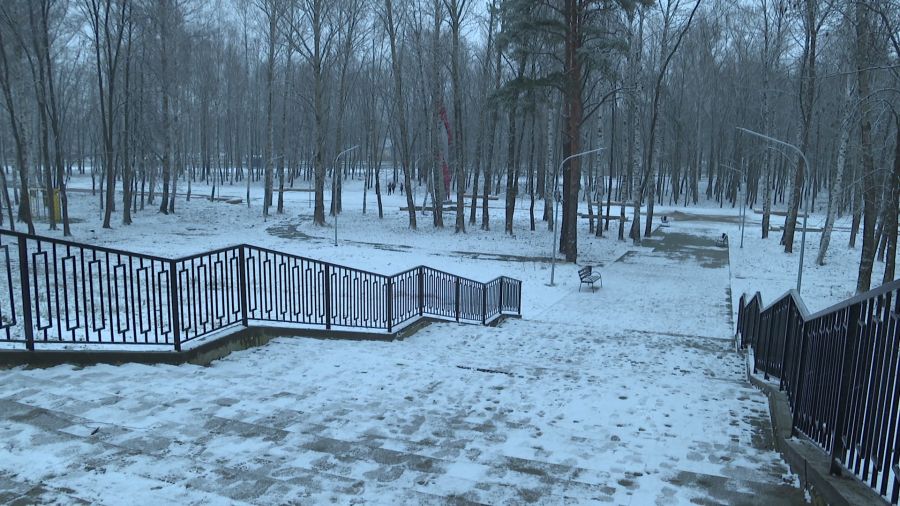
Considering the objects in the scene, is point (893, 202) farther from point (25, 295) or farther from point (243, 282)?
point (25, 295)

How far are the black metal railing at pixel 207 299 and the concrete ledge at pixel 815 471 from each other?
4929 millimetres

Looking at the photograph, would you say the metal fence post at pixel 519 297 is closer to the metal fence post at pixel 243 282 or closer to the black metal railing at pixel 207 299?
the black metal railing at pixel 207 299

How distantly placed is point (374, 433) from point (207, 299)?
11.1 ft

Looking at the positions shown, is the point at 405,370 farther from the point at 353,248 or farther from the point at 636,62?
the point at 636,62

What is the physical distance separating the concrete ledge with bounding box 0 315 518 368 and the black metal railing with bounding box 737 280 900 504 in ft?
16.2

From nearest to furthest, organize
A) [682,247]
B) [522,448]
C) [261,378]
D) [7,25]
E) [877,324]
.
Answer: [877,324], [522,448], [261,378], [7,25], [682,247]

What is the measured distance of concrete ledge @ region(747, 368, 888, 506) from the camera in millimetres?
2961

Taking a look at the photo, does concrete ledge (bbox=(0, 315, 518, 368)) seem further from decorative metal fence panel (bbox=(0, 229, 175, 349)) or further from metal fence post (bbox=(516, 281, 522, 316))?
metal fence post (bbox=(516, 281, 522, 316))

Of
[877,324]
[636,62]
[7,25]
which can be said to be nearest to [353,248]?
[7,25]

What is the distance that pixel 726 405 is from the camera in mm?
5691

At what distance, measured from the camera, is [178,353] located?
559 centimetres

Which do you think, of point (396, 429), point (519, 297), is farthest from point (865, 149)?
point (396, 429)

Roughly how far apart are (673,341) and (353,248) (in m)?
15.4

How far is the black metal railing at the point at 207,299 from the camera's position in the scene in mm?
5328
